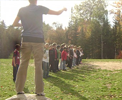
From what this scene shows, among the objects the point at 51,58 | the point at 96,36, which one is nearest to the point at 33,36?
the point at 51,58

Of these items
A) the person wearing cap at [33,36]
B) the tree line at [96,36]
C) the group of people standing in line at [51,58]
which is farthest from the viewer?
the tree line at [96,36]

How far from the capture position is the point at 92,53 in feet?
152

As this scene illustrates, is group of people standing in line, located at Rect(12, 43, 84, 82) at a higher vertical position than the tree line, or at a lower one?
lower

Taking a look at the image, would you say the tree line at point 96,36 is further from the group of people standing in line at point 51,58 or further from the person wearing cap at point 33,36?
the person wearing cap at point 33,36

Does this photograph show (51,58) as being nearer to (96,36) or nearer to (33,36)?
(33,36)

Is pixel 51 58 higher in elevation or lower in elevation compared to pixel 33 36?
lower

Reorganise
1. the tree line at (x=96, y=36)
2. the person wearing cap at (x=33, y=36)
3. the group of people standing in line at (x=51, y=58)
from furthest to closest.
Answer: the tree line at (x=96, y=36) < the group of people standing in line at (x=51, y=58) < the person wearing cap at (x=33, y=36)

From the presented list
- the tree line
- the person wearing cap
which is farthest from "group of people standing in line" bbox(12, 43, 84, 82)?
the tree line

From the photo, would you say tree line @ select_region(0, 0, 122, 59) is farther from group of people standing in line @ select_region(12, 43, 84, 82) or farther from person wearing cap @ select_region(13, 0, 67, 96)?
person wearing cap @ select_region(13, 0, 67, 96)

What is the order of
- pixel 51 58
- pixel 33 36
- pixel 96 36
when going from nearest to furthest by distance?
pixel 33 36 < pixel 51 58 < pixel 96 36

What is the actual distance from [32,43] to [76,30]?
46.3 meters

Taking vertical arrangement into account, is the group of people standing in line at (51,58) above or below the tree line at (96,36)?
below

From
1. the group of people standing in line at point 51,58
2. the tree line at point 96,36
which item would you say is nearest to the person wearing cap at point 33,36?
the group of people standing in line at point 51,58

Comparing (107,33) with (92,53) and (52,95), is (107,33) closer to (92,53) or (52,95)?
(92,53)
